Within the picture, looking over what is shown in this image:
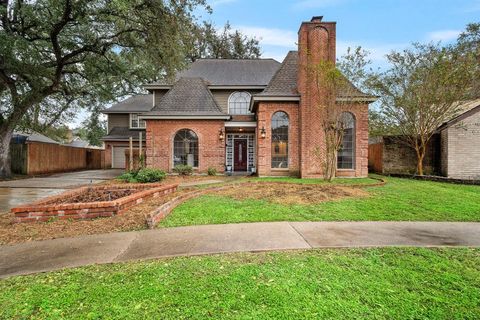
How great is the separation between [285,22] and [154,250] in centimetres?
1896

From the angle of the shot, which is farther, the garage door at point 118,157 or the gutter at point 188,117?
the garage door at point 118,157

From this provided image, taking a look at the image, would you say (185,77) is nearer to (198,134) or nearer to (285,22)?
(198,134)

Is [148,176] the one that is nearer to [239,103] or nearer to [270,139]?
[270,139]

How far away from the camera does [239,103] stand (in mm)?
17047

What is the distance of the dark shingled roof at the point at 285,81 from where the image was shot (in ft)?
44.3

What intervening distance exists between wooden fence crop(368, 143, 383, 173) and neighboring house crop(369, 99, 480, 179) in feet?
0.98

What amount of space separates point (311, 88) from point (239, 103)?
5.67 meters

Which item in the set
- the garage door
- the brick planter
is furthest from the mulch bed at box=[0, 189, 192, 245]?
the garage door

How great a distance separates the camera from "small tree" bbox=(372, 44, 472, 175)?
11.5m

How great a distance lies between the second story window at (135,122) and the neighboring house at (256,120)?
18.1ft

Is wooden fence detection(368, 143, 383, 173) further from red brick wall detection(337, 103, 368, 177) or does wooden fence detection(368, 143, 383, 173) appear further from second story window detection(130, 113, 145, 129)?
second story window detection(130, 113, 145, 129)

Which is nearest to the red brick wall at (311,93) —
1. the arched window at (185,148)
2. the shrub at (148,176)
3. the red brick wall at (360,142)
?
the red brick wall at (360,142)

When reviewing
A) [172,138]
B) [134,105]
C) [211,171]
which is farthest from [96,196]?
[134,105]

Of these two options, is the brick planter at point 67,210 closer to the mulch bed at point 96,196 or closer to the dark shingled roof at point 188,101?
the mulch bed at point 96,196
